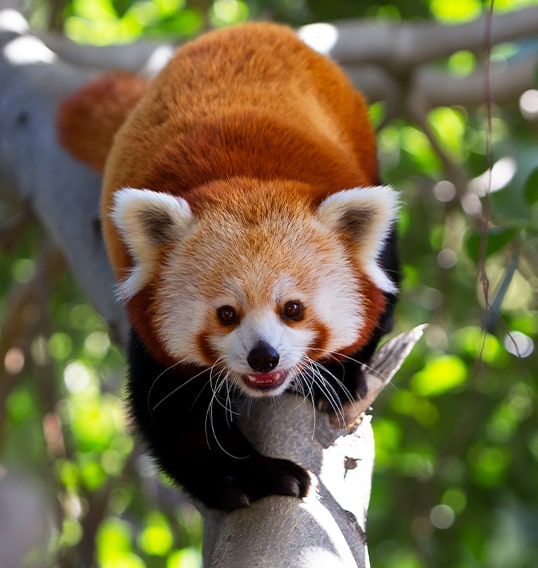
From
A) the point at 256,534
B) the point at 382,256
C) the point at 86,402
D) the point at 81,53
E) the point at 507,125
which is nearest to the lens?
the point at 256,534

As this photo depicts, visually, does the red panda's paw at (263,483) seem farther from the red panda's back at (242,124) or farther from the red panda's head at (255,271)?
the red panda's back at (242,124)

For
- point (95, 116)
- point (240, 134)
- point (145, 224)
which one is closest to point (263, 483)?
point (145, 224)

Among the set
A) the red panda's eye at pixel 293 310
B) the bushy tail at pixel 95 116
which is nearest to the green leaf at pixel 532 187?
the red panda's eye at pixel 293 310

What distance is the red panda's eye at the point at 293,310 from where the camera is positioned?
2.28 meters

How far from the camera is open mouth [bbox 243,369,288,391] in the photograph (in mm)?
2326

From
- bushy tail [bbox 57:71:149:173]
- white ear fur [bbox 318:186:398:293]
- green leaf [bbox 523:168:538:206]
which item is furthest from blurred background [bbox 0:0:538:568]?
white ear fur [bbox 318:186:398:293]

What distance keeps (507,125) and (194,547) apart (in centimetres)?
306

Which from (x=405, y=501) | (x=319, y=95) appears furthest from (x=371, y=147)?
(x=405, y=501)

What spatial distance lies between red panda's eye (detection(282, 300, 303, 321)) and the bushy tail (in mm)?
1231

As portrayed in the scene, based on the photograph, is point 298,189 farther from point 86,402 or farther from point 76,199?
point 86,402

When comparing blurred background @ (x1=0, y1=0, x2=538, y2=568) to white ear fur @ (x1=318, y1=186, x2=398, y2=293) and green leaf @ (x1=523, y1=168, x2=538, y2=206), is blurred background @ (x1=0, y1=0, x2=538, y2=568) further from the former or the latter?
white ear fur @ (x1=318, y1=186, x2=398, y2=293)

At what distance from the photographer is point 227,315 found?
2.27 m

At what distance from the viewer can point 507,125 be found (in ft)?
17.4

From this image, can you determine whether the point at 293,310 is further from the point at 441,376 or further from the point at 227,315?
the point at 441,376
